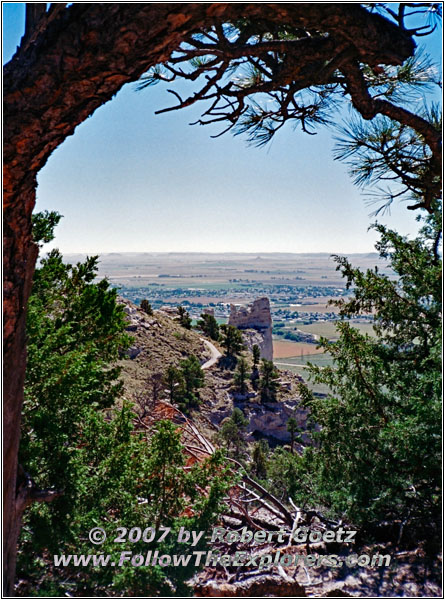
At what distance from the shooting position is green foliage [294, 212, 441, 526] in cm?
288

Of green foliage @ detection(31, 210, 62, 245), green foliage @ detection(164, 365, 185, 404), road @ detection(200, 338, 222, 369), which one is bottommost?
road @ detection(200, 338, 222, 369)

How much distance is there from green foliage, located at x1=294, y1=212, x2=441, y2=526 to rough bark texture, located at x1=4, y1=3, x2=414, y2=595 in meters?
1.71

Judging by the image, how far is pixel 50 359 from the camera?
12.5 feet

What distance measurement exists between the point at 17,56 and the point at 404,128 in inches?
119

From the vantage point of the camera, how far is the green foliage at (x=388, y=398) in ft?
9.46

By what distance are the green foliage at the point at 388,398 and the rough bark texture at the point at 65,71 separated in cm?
171

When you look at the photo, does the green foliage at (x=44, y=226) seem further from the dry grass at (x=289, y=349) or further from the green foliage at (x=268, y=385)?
the dry grass at (x=289, y=349)

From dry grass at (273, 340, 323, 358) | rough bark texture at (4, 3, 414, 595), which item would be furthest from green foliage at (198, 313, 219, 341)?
rough bark texture at (4, 3, 414, 595)

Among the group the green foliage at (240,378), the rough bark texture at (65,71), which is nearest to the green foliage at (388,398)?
the rough bark texture at (65,71)

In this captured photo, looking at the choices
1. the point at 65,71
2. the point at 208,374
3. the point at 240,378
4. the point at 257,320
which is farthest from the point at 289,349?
the point at 65,71

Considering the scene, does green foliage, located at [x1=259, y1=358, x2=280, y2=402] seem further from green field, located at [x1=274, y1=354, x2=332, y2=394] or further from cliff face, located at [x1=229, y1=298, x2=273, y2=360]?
cliff face, located at [x1=229, y1=298, x2=273, y2=360]

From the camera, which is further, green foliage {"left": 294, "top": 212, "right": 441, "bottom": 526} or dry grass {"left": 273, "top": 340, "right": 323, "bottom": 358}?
dry grass {"left": 273, "top": 340, "right": 323, "bottom": 358}

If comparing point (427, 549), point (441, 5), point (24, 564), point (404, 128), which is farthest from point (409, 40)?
Result: point (24, 564)

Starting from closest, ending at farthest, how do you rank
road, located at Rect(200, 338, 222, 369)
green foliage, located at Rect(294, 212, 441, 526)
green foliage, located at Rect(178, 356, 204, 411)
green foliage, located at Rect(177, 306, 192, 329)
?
green foliage, located at Rect(294, 212, 441, 526) < green foliage, located at Rect(178, 356, 204, 411) < road, located at Rect(200, 338, 222, 369) < green foliage, located at Rect(177, 306, 192, 329)
